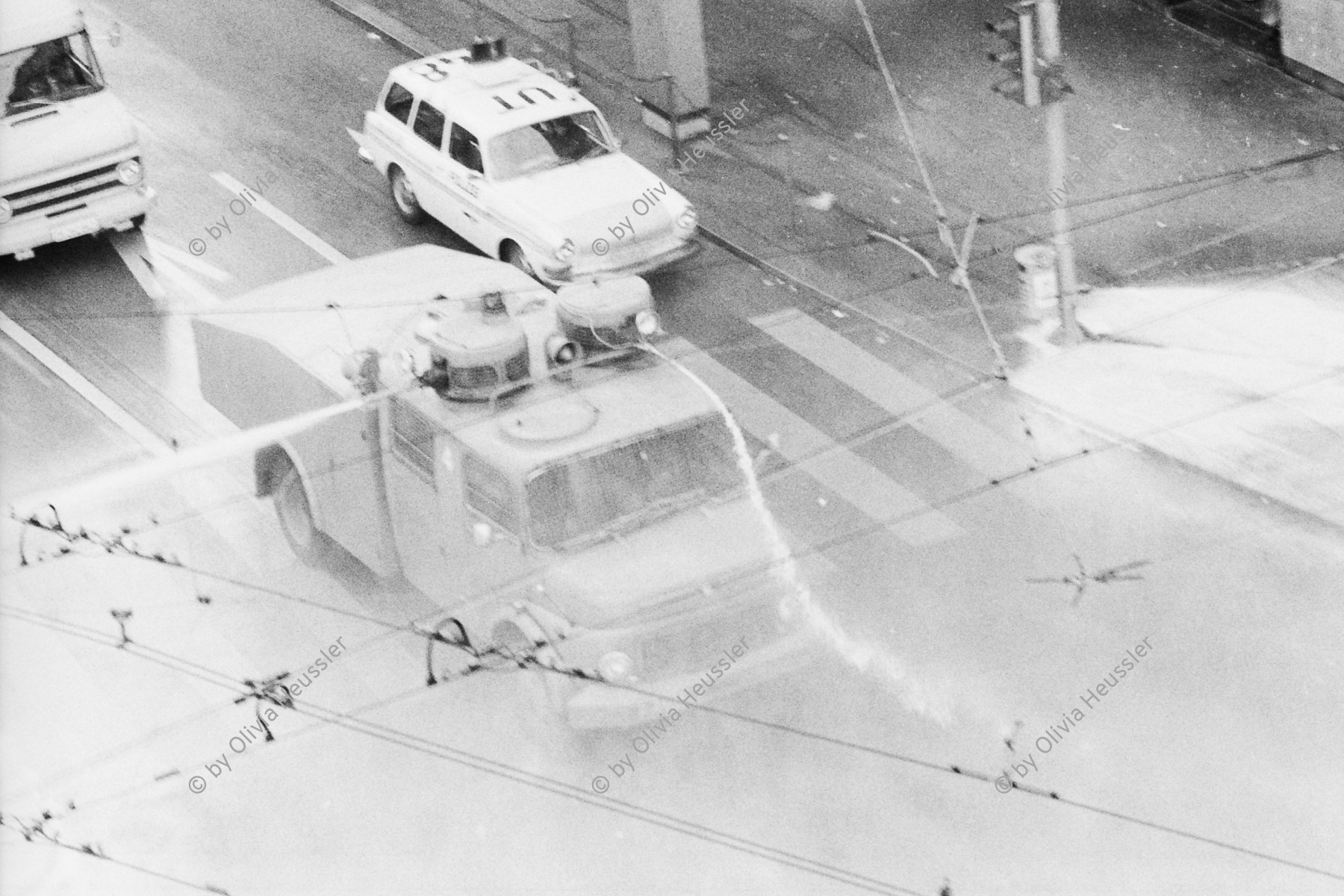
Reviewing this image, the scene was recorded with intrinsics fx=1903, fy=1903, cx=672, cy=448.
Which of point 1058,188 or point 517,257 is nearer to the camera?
point 1058,188

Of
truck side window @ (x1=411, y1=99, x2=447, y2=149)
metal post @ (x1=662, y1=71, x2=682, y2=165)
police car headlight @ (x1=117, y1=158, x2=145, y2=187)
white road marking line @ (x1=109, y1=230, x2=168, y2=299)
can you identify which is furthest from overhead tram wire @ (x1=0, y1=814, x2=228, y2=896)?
metal post @ (x1=662, y1=71, x2=682, y2=165)

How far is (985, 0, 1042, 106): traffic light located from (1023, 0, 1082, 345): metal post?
0.15 meters

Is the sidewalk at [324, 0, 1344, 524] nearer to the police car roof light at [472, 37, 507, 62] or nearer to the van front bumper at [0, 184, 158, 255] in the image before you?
the police car roof light at [472, 37, 507, 62]

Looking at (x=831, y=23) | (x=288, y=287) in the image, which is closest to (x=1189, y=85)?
(x=831, y=23)

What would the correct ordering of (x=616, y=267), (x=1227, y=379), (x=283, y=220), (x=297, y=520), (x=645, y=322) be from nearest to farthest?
(x=645, y=322), (x=297, y=520), (x=1227, y=379), (x=616, y=267), (x=283, y=220)

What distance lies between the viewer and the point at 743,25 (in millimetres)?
21344

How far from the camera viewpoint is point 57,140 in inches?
658

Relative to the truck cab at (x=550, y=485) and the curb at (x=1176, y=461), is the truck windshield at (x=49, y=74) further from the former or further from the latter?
the curb at (x=1176, y=461)

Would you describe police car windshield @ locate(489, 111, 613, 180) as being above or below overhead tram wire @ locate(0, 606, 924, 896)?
above

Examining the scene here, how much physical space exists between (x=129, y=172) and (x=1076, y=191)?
8789 millimetres

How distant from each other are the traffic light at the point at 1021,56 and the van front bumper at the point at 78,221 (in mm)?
7707

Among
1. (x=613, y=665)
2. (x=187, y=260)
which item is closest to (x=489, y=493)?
(x=613, y=665)

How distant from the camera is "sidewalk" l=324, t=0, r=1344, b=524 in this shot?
50.3 ft

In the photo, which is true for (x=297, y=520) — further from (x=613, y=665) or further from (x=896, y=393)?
(x=896, y=393)
